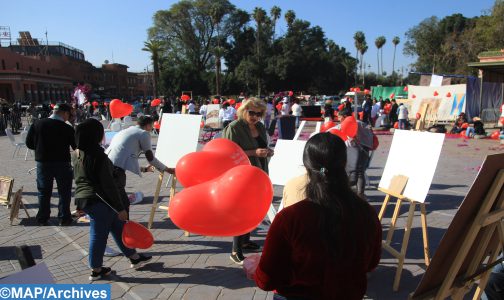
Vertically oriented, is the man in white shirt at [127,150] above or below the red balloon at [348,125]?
below

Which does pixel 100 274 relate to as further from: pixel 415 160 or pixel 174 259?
pixel 415 160

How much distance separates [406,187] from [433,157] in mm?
407

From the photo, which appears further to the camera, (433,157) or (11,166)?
(11,166)

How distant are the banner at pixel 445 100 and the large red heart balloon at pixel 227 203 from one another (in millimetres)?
20322

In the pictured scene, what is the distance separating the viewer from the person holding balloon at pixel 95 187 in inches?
138

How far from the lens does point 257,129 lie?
4.14 meters

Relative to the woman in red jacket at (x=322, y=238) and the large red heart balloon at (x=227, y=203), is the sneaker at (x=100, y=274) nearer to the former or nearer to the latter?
the large red heart balloon at (x=227, y=203)

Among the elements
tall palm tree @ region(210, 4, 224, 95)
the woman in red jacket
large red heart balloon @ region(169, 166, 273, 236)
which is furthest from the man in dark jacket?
tall palm tree @ region(210, 4, 224, 95)

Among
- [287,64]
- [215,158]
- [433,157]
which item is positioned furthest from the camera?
[287,64]

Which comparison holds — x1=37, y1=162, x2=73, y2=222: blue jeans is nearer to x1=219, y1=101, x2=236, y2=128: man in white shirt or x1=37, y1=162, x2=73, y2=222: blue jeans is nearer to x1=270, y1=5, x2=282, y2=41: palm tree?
x1=219, y1=101, x2=236, y2=128: man in white shirt

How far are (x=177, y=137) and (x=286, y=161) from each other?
1592 mm

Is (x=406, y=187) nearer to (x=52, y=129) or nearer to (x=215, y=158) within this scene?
(x=215, y=158)

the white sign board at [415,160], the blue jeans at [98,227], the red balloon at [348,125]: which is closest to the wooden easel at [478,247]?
the white sign board at [415,160]

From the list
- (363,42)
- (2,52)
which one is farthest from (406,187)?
(363,42)
